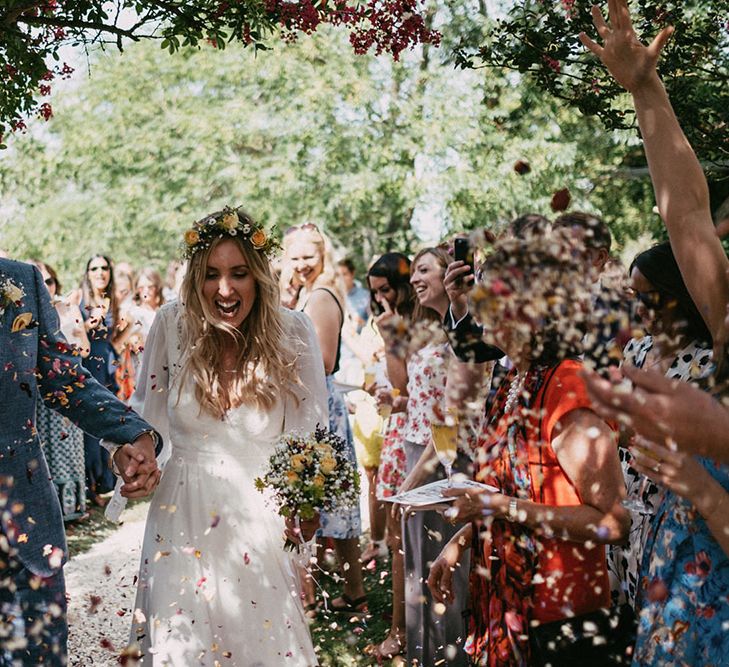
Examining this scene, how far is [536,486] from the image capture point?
2668 millimetres

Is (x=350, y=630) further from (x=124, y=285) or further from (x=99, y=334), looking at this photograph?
(x=124, y=285)

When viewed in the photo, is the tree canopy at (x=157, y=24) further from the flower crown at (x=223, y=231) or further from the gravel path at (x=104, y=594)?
the gravel path at (x=104, y=594)

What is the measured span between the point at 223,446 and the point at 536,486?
4.56ft

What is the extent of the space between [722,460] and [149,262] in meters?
23.0

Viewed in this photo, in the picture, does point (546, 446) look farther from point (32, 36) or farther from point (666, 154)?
point (32, 36)

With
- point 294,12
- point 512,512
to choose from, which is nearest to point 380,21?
point 294,12

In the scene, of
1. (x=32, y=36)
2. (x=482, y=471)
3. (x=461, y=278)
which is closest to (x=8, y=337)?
(x=32, y=36)

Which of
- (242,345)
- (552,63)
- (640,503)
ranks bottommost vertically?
(640,503)

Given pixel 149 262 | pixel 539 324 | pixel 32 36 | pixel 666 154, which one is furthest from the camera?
pixel 149 262

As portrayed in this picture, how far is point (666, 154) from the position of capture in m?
2.27

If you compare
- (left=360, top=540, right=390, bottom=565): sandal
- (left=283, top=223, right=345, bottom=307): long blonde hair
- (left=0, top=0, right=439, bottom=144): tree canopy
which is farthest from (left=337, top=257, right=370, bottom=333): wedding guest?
(left=0, top=0, right=439, bottom=144): tree canopy

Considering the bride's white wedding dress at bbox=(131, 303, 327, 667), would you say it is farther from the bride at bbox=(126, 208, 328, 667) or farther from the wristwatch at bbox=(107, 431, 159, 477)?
the wristwatch at bbox=(107, 431, 159, 477)

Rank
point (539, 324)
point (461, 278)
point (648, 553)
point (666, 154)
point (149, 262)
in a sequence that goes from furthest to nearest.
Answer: point (149, 262) → point (461, 278) → point (539, 324) → point (648, 553) → point (666, 154)

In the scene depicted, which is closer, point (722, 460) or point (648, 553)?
point (722, 460)
